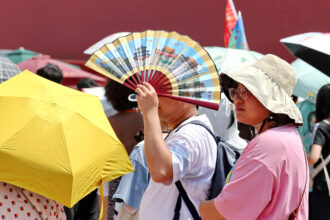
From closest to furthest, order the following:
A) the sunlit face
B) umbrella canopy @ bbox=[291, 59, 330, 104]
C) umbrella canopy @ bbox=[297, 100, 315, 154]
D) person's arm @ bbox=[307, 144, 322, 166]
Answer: the sunlit face < person's arm @ bbox=[307, 144, 322, 166] < umbrella canopy @ bbox=[297, 100, 315, 154] < umbrella canopy @ bbox=[291, 59, 330, 104]

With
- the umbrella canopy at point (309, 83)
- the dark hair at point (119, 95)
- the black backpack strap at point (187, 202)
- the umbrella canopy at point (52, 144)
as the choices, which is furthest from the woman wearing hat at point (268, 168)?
the umbrella canopy at point (309, 83)

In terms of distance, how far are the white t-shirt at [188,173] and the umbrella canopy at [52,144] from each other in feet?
0.65

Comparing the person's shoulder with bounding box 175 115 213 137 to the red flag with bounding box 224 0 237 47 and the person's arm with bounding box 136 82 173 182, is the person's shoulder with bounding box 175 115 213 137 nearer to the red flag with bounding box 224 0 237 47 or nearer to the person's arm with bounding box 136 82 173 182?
the person's arm with bounding box 136 82 173 182

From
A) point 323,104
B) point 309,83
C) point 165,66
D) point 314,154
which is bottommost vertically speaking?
point 314,154

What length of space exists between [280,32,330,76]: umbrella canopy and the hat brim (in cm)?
172

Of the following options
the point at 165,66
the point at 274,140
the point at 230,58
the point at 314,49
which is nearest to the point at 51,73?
the point at 230,58

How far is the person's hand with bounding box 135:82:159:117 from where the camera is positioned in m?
2.11

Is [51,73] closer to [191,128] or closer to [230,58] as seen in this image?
[230,58]

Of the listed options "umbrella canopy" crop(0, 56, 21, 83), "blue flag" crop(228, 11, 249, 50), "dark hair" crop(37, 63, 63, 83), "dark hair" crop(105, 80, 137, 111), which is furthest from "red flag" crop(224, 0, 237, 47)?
"umbrella canopy" crop(0, 56, 21, 83)

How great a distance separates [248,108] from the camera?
2.12 m

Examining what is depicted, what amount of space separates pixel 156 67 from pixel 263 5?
8503mm

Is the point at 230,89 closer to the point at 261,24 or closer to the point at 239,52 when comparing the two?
the point at 239,52

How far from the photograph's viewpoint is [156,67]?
2.21 meters

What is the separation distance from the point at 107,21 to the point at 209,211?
9217mm
